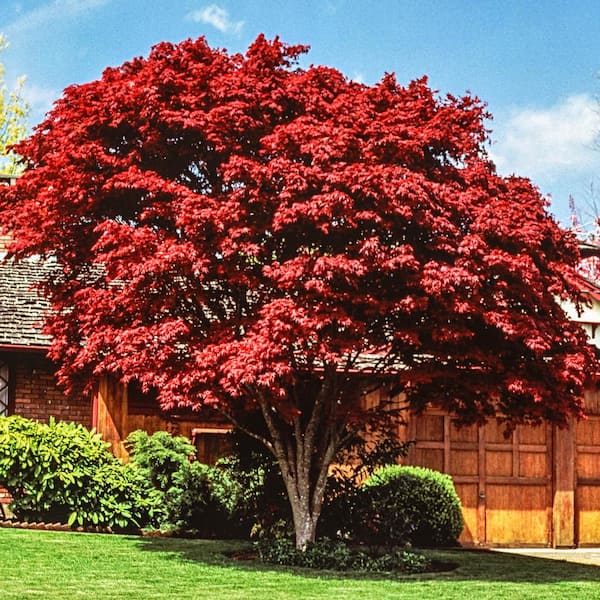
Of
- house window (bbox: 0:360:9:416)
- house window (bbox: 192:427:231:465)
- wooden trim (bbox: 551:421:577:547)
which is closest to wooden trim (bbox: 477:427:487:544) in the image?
wooden trim (bbox: 551:421:577:547)

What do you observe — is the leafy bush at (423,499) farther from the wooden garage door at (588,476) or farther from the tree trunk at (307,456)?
the wooden garage door at (588,476)

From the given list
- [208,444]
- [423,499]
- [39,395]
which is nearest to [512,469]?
[423,499]

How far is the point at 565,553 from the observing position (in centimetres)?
1756

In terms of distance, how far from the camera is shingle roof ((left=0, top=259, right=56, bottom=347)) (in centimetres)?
1777

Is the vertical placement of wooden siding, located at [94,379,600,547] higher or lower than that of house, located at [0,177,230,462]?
lower

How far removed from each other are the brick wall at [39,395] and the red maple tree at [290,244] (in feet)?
13.8

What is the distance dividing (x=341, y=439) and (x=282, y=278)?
Result: 3.49m

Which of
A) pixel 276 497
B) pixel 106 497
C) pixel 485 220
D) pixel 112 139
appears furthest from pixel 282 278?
pixel 106 497

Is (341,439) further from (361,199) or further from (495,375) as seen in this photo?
(361,199)

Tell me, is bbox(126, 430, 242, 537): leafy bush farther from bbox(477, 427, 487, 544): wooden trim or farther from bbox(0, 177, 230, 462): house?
bbox(477, 427, 487, 544): wooden trim

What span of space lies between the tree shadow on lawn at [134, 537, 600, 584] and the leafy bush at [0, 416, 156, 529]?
0.85 metres

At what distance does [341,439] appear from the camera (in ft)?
48.9

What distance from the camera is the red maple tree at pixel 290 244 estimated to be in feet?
40.2

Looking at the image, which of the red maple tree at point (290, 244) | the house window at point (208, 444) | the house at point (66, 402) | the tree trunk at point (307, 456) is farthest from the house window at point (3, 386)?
the tree trunk at point (307, 456)
